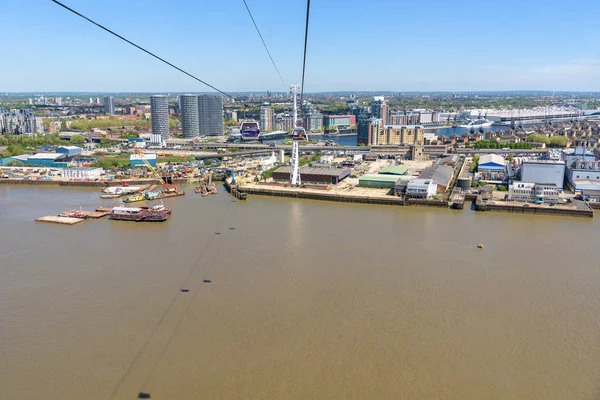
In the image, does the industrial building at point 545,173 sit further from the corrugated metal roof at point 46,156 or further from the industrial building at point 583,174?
the corrugated metal roof at point 46,156

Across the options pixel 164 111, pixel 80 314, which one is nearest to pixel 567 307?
pixel 80 314

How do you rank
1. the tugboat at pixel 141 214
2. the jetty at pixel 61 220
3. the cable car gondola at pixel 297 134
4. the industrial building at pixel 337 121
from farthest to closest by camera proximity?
the industrial building at pixel 337 121
the cable car gondola at pixel 297 134
the tugboat at pixel 141 214
the jetty at pixel 61 220

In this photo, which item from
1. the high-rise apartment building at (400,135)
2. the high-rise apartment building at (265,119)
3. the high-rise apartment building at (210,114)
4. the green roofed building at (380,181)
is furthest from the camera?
the high-rise apartment building at (265,119)

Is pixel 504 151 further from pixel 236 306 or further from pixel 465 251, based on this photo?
pixel 236 306

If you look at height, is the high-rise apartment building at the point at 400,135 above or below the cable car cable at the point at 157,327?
above

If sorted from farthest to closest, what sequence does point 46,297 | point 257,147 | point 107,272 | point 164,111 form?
1. point 164,111
2. point 257,147
3. point 107,272
4. point 46,297

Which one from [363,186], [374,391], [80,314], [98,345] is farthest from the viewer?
[363,186]

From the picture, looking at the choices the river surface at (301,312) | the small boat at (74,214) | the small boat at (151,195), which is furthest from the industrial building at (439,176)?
the small boat at (74,214)

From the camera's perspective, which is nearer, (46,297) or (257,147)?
(46,297)
